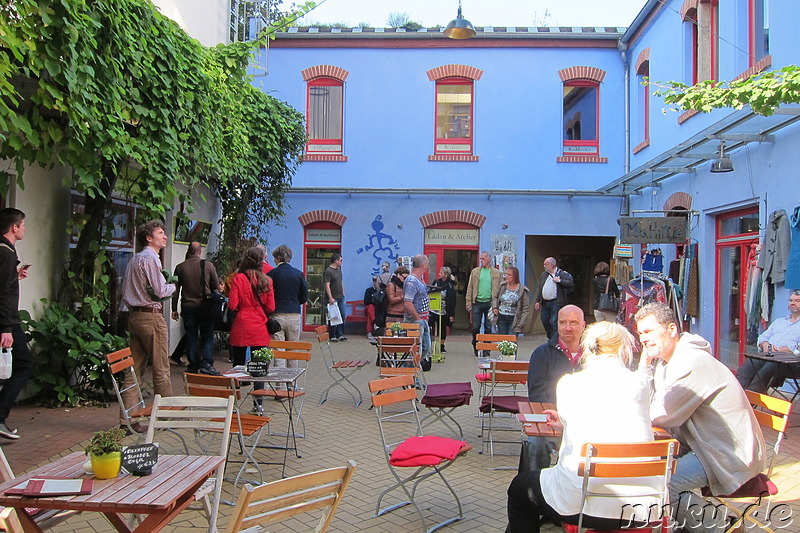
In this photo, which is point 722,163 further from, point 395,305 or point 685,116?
point 395,305

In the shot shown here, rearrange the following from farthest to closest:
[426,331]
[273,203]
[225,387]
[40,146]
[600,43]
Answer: [600,43], [273,203], [426,331], [40,146], [225,387]

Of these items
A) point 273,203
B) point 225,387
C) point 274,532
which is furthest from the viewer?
point 273,203

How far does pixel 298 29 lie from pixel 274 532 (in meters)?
15.2

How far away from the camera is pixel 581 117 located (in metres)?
17.2

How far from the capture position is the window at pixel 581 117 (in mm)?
17031

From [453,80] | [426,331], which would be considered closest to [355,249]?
[453,80]

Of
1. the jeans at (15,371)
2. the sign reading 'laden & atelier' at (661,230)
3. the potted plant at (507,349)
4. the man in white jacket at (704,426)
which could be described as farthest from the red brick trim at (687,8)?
the jeans at (15,371)

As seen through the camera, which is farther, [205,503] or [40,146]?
[40,146]

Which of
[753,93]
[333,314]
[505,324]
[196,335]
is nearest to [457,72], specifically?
[333,314]

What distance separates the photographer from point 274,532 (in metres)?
4.40

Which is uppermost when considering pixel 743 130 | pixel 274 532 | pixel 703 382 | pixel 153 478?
pixel 743 130

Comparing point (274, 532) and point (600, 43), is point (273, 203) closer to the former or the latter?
point (600, 43)

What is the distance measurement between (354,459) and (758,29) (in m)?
8.61

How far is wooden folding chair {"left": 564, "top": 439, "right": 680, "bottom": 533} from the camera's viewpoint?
3.17 metres
